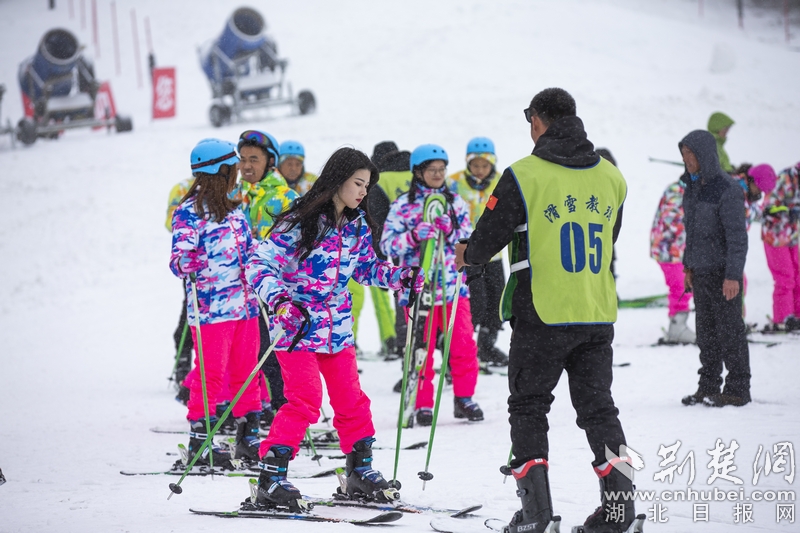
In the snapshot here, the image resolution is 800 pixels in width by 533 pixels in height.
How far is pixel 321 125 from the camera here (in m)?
23.5

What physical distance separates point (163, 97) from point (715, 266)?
2479cm

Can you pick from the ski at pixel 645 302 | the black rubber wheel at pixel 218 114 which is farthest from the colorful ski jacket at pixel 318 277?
the black rubber wheel at pixel 218 114

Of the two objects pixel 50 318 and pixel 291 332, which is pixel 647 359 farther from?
pixel 50 318

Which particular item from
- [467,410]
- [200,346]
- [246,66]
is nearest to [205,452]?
[200,346]

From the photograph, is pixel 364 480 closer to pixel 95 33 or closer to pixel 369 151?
pixel 369 151

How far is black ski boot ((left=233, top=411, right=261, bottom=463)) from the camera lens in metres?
5.07

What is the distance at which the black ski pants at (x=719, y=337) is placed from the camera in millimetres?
5613

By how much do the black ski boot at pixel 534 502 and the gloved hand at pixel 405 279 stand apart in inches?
39.5

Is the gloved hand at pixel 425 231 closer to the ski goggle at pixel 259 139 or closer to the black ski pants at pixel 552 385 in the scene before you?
the ski goggle at pixel 259 139

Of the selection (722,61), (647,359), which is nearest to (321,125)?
(722,61)

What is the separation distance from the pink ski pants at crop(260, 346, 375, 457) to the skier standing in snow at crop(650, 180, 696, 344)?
17.2 ft

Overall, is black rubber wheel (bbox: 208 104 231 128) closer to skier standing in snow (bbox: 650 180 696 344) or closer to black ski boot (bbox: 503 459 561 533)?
skier standing in snow (bbox: 650 180 696 344)

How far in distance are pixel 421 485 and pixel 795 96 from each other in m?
23.4

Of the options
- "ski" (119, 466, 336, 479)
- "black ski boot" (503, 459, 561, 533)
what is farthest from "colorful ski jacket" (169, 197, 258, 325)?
"black ski boot" (503, 459, 561, 533)
